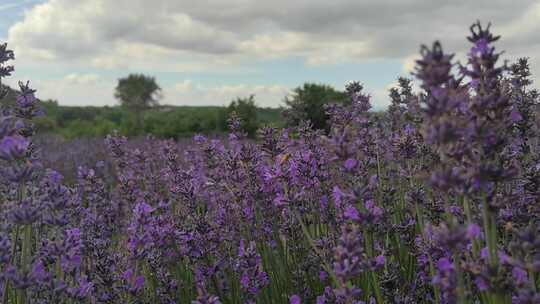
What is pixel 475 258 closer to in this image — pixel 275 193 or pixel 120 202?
pixel 275 193

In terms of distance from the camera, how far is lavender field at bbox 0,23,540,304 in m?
1.93

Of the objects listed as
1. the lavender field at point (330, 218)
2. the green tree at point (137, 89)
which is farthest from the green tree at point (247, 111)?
the green tree at point (137, 89)

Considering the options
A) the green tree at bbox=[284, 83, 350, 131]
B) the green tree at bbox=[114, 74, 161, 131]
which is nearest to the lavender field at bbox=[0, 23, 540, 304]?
the green tree at bbox=[284, 83, 350, 131]

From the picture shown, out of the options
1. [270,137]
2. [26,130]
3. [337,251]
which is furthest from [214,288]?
[337,251]

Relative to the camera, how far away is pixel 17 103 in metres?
3.26

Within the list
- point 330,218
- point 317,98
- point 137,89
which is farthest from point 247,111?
point 137,89

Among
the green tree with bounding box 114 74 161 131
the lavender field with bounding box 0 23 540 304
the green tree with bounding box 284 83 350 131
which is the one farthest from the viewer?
the green tree with bounding box 114 74 161 131

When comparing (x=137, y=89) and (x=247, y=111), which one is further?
(x=137, y=89)

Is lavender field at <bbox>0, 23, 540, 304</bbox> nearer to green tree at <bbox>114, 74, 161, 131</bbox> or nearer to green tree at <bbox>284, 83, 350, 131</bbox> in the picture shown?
green tree at <bbox>284, 83, 350, 131</bbox>

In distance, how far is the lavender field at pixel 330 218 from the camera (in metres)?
1.93

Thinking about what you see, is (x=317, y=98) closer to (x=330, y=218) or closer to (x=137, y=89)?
(x=330, y=218)

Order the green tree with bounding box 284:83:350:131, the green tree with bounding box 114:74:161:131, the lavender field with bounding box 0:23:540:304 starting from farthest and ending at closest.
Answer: the green tree with bounding box 114:74:161:131
the green tree with bounding box 284:83:350:131
the lavender field with bounding box 0:23:540:304

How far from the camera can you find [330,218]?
12.0ft

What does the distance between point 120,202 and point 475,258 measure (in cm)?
424
